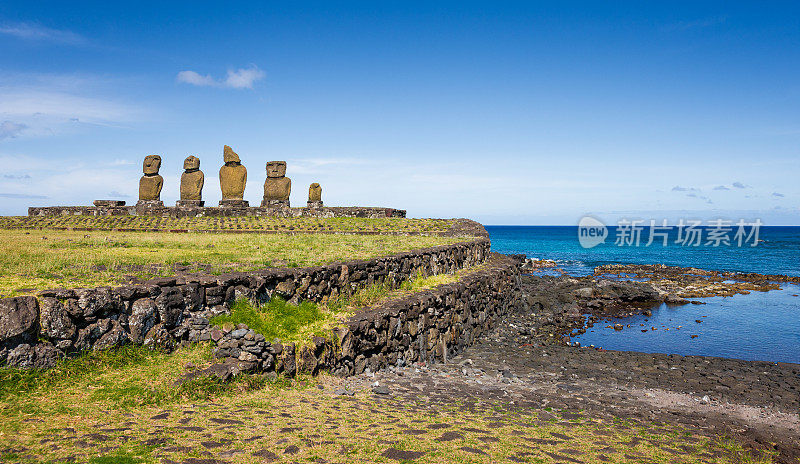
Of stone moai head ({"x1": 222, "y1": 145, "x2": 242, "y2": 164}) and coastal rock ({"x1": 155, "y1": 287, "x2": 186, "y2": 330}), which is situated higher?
stone moai head ({"x1": 222, "y1": 145, "x2": 242, "y2": 164})

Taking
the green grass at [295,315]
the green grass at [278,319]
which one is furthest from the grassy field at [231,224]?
the green grass at [278,319]

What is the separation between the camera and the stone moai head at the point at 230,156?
96.6 feet

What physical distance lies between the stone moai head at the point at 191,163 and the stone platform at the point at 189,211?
8.50 ft

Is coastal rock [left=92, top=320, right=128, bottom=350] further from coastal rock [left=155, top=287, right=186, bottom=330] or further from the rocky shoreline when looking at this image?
the rocky shoreline

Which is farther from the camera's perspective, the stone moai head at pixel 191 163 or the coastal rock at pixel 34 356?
the stone moai head at pixel 191 163

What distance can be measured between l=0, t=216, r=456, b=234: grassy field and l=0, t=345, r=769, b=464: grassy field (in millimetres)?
16665

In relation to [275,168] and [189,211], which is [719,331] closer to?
[275,168]

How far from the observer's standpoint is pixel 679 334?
20.4 m

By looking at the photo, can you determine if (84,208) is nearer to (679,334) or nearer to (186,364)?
(186,364)

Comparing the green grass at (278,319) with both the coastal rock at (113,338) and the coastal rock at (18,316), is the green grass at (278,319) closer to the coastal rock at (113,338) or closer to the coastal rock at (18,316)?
the coastal rock at (113,338)

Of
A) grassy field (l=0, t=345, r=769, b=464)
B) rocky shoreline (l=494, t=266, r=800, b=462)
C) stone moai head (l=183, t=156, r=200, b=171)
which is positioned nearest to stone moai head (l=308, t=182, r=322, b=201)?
stone moai head (l=183, t=156, r=200, b=171)

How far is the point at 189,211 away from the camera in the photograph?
88.9 ft

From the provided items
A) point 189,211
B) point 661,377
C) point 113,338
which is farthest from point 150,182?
point 661,377

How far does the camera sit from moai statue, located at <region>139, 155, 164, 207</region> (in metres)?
28.6
